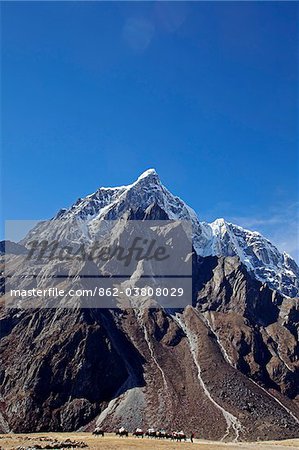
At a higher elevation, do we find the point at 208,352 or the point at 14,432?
the point at 208,352

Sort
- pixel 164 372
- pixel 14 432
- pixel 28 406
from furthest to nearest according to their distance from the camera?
pixel 164 372
pixel 28 406
pixel 14 432

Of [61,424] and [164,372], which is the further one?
[164,372]

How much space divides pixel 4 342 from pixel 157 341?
60.1 meters

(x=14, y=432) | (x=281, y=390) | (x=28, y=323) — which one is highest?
(x=28, y=323)

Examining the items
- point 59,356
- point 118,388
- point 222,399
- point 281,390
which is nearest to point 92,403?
point 118,388

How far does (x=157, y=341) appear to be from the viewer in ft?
631

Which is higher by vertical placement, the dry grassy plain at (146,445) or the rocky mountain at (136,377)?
the rocky mountain at (136,377)

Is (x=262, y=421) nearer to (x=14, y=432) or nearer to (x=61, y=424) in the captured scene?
(x=61, y=424)

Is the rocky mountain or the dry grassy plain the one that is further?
the rocky mountain

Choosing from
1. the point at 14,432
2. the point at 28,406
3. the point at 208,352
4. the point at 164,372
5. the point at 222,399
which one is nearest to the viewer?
the point at 14,432

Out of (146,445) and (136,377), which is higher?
(136,377)

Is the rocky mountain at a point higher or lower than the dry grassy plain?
higher

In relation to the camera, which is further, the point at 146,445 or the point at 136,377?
the point at 136,377

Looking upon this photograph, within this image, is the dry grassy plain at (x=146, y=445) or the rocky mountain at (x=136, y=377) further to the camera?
the rocky mountain at (x=136, y=377)
